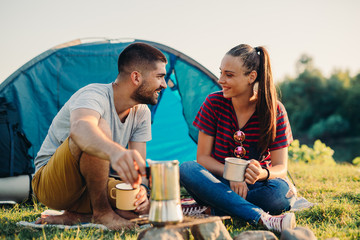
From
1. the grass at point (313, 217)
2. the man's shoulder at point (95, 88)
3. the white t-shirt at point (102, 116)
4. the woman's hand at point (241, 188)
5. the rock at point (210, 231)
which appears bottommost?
the grass at point (313, 217)

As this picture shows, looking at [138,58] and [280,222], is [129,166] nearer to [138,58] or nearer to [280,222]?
[280,222]

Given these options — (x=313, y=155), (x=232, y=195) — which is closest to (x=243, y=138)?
(x=232, y=195)

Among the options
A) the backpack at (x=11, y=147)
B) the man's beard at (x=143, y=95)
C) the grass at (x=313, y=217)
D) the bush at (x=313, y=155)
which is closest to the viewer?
the grass at (x=313, y=217)

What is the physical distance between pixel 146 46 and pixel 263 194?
1.32m

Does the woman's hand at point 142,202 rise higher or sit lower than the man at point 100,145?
lower

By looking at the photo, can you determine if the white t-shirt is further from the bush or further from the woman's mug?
the bush

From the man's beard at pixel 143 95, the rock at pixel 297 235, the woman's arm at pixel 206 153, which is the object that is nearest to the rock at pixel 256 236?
the rock at pixel 297 235

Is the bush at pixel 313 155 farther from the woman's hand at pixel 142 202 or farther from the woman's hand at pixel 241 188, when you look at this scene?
the woman's hand at pixel 142 202

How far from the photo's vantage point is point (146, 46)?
246cm

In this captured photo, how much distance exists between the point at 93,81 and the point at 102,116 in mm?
1629

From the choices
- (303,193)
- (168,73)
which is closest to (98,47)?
(168,73)

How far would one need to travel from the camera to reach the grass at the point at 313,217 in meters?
1.83

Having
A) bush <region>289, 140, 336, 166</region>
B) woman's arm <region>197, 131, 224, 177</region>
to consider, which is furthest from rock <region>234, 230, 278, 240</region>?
bush <region>289, 140, 336, 166</region>

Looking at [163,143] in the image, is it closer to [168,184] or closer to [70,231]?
[70,231]
